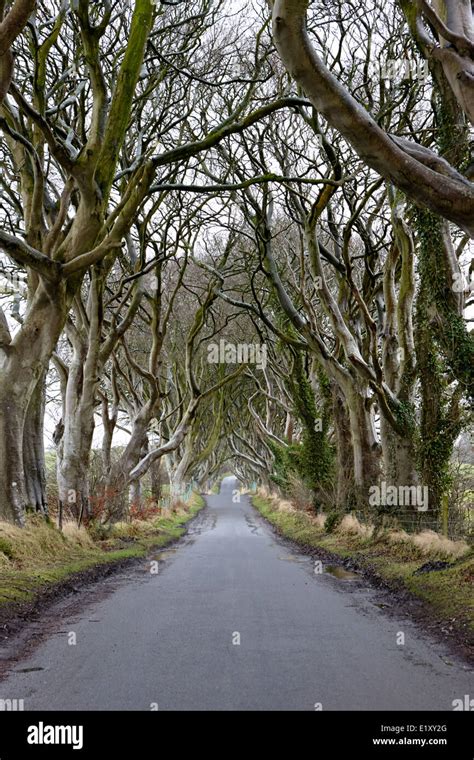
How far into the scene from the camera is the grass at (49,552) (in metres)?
8.97

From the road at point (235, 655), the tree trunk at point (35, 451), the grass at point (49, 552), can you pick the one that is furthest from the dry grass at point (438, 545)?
the tree trunk at point (35, 451)

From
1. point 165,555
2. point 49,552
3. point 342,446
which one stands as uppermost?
point 342,446

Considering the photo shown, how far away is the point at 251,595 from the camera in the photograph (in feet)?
32.5

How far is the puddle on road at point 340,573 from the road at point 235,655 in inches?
36.2

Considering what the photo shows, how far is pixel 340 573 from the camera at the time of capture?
40.3 ft

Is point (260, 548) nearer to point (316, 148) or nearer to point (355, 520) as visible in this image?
point (355, 520)

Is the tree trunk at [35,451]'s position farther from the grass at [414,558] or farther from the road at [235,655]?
the grass at [414,558]

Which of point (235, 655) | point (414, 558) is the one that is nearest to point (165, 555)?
point (414, 558)

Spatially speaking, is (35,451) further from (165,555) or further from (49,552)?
(165,555)

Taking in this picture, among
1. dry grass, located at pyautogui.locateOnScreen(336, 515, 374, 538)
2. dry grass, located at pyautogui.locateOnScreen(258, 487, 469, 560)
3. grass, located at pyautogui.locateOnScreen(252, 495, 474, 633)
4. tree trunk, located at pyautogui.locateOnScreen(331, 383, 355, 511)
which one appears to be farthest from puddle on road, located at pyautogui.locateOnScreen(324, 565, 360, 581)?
tree trunk, located at pyautogui.locateOnScreen(331, 383, 355, 511)

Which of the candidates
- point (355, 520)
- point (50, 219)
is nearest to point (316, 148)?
point (50, 219)

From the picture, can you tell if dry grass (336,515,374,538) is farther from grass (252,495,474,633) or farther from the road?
the road

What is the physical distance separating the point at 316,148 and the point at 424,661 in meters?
13.3

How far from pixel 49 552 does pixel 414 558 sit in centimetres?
625
